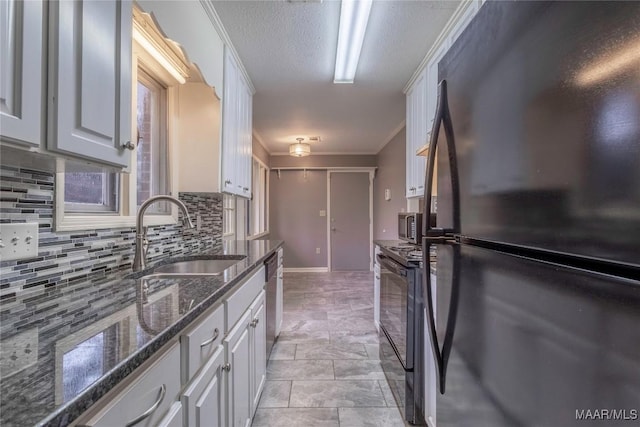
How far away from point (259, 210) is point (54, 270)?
4483 mm

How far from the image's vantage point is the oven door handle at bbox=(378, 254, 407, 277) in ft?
5.69

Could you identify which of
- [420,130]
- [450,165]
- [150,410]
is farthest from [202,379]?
[420,130]

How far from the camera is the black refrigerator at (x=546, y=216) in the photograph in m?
0.41

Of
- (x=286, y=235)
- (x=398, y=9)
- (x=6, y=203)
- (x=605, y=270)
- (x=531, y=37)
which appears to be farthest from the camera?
(x=286, y=235)

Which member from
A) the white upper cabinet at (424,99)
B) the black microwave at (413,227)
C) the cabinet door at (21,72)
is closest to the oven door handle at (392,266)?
the black microwave at (413,227)

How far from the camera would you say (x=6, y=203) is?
91cm

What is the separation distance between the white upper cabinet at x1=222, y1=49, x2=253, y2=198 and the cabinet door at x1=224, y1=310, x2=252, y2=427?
1115mm

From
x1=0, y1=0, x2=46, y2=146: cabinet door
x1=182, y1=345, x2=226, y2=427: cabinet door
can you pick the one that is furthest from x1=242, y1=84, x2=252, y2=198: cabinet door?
x1=0, y1=0, x2=46, y2=146: cabinet door

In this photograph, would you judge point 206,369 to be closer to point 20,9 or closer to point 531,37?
point 20,9

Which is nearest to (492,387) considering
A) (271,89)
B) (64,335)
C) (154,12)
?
(64,335)

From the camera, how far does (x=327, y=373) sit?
225 cm

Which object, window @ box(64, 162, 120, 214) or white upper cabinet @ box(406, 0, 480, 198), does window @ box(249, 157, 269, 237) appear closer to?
white upper cabinet @ box(406, 0, 480, 198)

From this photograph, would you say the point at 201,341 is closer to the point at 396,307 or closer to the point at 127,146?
the point at 127,146

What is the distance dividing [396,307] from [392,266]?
9.9 inches
